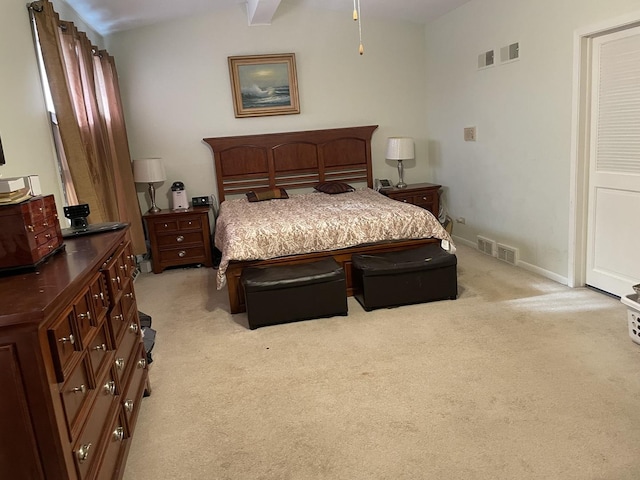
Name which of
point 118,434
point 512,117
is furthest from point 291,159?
point 118,434

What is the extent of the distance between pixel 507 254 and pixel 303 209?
201 cm

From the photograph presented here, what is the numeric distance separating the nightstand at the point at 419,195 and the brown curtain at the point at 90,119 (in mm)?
2817

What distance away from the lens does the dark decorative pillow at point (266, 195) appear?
534cm

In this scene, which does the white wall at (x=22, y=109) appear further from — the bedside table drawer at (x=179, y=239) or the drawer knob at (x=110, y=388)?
the bedside table drawer at (x=179, y=239)

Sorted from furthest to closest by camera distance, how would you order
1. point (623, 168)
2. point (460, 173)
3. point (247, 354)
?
point (460, 173) < point (623, 168) < point (247, 354)

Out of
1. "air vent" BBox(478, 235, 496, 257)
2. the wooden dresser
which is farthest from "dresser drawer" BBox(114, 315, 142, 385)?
"air vent" BBox(478, 235, 496, 257)

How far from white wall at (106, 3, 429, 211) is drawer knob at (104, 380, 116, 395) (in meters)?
3.97

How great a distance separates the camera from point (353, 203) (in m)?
4.69

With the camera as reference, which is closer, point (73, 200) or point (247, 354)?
point (247, 354)

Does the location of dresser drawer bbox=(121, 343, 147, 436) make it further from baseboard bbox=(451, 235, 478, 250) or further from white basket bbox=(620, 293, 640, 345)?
baseboard bbox=(451, 235, 478, 250)

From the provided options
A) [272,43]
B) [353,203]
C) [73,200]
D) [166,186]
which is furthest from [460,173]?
[73,200]

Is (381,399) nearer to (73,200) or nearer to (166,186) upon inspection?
(73,200)

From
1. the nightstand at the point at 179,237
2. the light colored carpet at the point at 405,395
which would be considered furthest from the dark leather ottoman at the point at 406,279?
the nightstand at the point at 179,237

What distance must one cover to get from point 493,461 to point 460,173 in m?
4.01
